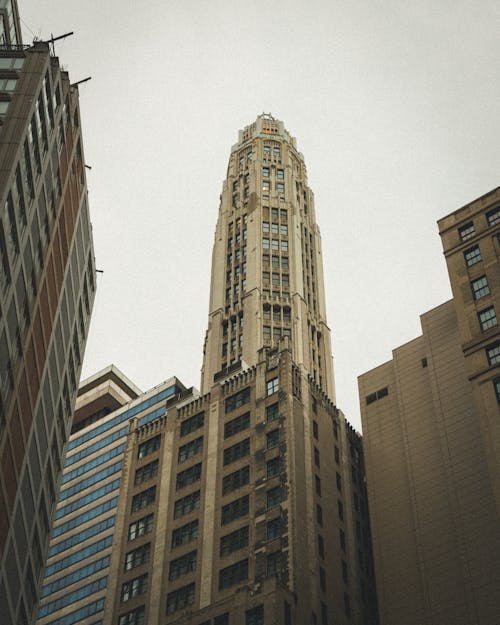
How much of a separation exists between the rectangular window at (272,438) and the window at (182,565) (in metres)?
15.0

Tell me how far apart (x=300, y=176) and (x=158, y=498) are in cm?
8568

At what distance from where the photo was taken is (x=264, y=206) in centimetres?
15600

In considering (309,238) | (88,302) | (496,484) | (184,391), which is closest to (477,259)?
(496,484)

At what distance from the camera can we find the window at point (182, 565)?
3750 inches

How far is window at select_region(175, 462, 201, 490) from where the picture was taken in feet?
344

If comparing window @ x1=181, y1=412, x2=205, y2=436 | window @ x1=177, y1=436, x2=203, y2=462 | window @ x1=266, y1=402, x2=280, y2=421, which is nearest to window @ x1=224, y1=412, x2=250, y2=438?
window @ x1=266, y1=402, x2=280, y2=421

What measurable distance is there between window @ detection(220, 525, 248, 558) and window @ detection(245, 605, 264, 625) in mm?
10627

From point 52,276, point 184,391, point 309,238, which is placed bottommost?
point 52,276

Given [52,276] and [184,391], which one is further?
[184,391]

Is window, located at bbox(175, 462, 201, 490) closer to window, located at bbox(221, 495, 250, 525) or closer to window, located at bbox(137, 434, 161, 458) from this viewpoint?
window, located at bbox(221, 495, 250, 525)

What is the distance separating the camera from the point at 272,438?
332ft

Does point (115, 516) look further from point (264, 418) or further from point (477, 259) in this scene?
point (477, 259)

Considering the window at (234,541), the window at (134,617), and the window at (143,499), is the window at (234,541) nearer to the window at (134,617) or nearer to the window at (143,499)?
the window at (134,617)

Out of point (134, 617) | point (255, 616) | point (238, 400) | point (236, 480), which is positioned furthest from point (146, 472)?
point (255, 616)
